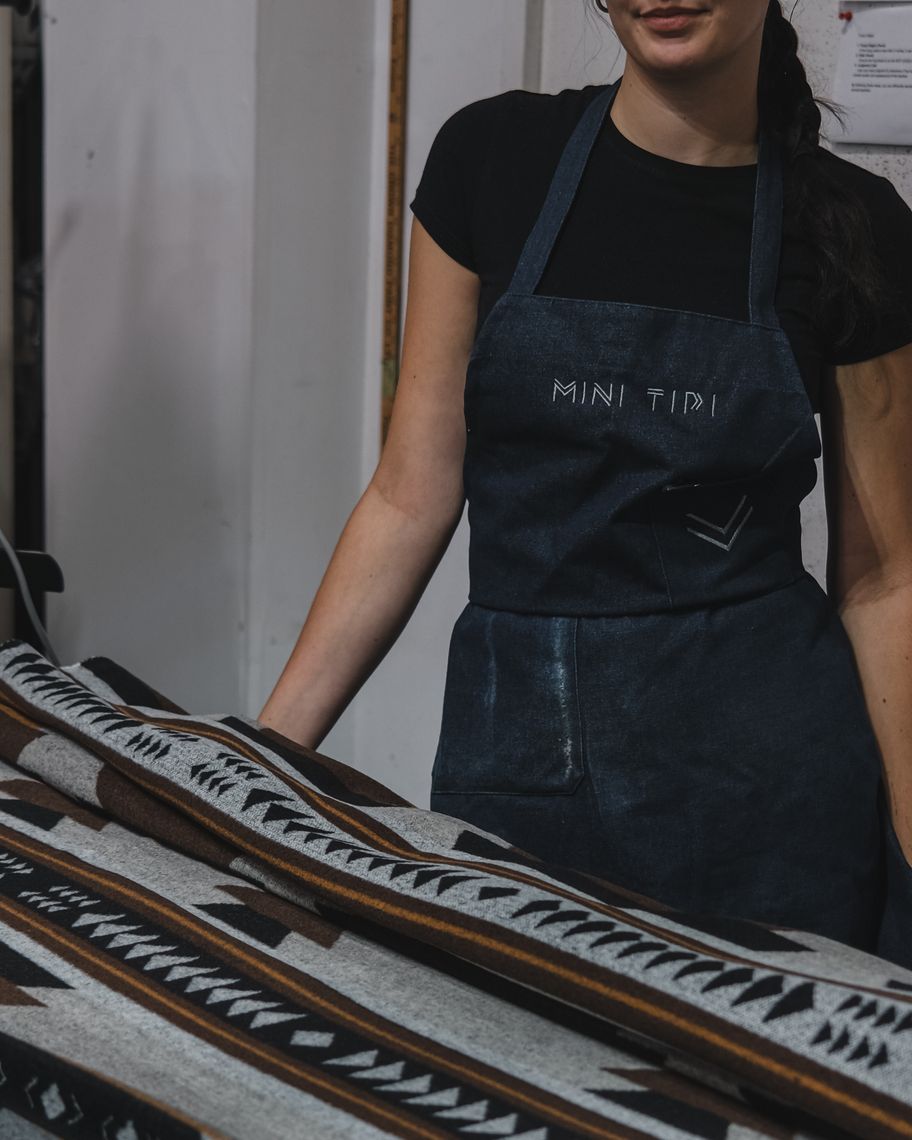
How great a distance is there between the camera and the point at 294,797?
708mm

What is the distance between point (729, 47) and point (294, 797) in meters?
0.54

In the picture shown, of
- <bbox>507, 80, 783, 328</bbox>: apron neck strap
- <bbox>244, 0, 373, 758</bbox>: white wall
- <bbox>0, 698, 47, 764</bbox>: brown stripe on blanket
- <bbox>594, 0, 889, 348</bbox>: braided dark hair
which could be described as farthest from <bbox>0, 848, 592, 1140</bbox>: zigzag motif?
<bbox>244, 0, 373, 758</bbox>: white wall

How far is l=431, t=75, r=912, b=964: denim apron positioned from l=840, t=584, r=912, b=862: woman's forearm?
0.18ft

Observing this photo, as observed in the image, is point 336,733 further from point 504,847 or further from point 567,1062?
point 567,1062

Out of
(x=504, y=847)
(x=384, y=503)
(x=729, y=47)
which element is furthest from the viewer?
(x=384, y=503)

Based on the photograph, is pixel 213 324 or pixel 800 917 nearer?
pixel 800 917

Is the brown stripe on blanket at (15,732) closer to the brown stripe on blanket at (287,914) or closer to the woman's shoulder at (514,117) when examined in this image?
the brown stripe on blanket at (287,914)

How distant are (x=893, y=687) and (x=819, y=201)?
0.35 metres

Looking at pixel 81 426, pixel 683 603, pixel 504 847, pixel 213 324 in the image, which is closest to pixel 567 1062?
pixel 504 847

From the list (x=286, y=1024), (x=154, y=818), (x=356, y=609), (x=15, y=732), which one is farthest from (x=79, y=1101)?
(x=356, y=609)

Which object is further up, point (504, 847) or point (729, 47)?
point (729, 47)

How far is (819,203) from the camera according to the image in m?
0.95

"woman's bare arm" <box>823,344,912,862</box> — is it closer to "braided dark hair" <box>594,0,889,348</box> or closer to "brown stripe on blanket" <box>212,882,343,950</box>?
"braided dark hair" <box>594,0,889,348</box>

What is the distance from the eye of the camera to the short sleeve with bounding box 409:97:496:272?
98cm
